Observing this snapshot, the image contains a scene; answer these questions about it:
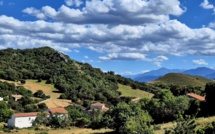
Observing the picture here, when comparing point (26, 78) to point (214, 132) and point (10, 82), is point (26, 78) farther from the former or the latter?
point (214, 132)

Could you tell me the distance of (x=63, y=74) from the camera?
123625mm

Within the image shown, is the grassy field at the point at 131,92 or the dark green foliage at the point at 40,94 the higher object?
the dark green foliage at the point at 40,94

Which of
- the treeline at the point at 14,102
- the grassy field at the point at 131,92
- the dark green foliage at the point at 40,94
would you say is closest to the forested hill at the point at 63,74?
the grassy field at the point at 131,92

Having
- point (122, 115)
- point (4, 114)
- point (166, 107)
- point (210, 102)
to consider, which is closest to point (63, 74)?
point (4, 114)

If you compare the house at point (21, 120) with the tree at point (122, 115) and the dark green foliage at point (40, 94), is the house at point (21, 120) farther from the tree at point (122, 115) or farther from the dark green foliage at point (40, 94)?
the dark green foliage at point (40, 94)

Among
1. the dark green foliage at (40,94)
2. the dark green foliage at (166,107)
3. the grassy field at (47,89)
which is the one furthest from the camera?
the dark green foliage at (40,94)

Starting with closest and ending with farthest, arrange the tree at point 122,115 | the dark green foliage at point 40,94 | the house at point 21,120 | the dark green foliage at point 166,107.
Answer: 1. the tree at point 122,115
2. the dark green foliage at point 166,107
3. the house at point 21,120
4. the dark green foliage at point 40,94

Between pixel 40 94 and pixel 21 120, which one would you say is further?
pixel 40 94

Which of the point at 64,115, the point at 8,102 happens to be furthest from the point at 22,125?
the point at 8,102

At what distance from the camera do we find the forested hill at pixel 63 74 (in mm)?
108438

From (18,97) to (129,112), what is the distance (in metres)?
46.1

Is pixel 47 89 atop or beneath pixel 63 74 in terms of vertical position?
beneath

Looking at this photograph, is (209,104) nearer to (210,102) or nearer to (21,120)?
(210,102)

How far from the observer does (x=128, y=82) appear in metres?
139
